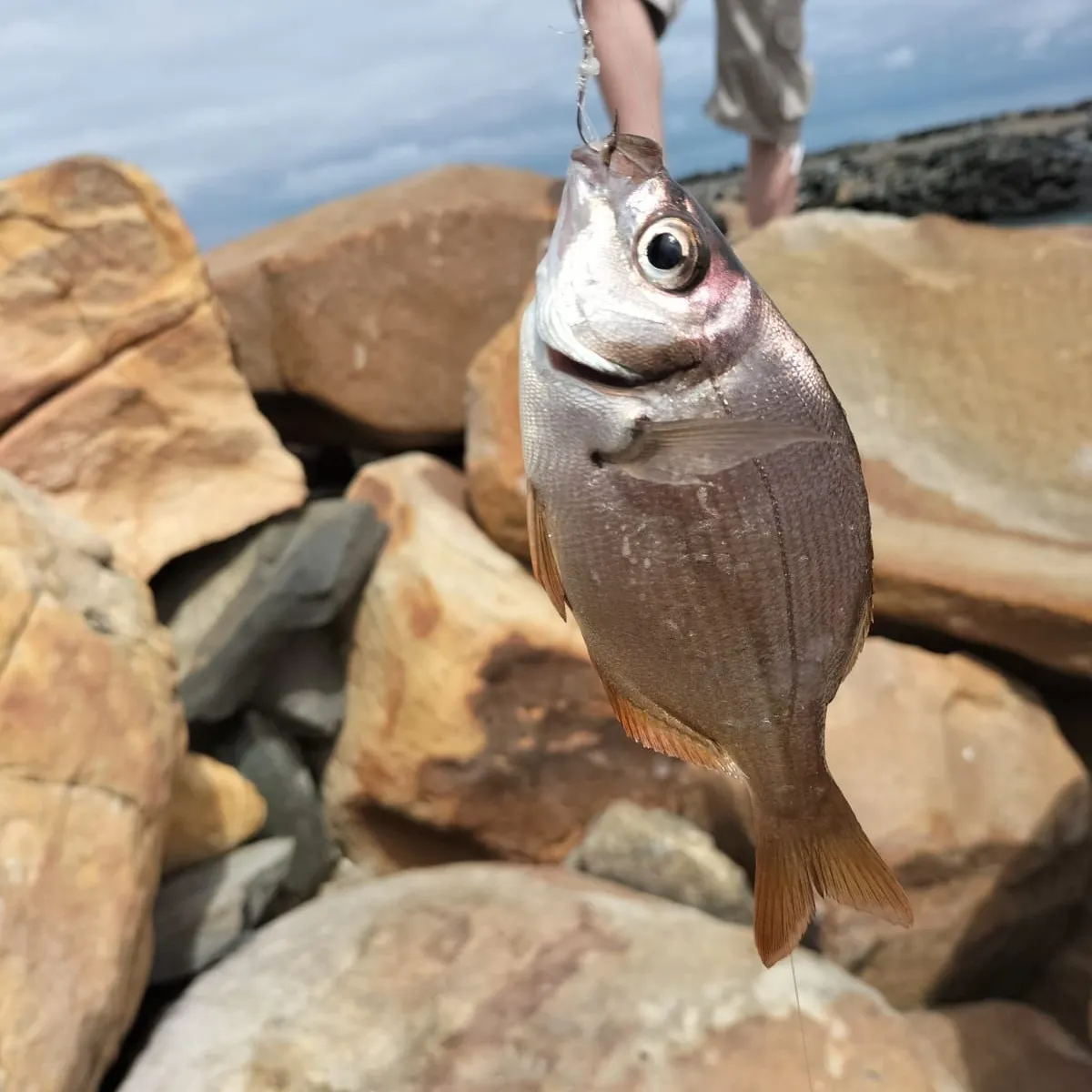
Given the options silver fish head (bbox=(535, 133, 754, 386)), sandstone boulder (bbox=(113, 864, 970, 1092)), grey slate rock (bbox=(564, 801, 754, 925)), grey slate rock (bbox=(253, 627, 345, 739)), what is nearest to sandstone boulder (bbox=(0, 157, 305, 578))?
grey slate rock (bbox=(253, 627, 345, 739))

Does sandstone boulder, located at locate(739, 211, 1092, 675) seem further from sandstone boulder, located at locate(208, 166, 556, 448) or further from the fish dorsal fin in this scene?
the fish dorsal fin

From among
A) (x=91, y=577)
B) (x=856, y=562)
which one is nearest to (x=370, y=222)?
(x=91, y=577)

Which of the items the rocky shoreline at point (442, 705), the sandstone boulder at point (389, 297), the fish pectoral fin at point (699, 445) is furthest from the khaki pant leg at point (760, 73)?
the fish pectoral fin at point (699, 445)

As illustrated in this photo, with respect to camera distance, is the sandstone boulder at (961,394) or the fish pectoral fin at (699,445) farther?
the sandstone boulder at (961,394)

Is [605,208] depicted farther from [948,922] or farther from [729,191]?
[729,191]

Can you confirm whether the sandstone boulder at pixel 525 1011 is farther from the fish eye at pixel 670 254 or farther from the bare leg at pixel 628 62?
the bare leg at pixel 628 62
